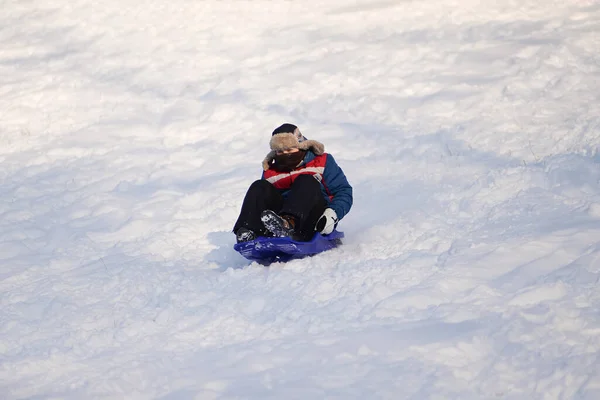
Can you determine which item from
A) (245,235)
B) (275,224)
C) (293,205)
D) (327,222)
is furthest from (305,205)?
(245,235)

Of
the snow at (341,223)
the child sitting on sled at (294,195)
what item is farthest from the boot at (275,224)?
the snow at (341,223)

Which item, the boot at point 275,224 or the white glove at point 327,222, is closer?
the boot at point 275,224

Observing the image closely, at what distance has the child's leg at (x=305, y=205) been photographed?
537cm

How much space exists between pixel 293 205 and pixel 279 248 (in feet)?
1.29

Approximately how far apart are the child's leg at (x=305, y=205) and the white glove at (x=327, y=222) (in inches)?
2.5

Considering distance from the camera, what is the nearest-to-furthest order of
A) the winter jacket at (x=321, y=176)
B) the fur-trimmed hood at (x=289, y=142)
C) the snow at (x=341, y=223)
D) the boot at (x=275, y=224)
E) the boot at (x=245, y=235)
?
1. the snow at (x=341, y=223)
2. the boot at (x=275, y=224)
3. the boot at (x=245, y=235)
4. the fur-trimmed hood at (x=289, y=142)
5. the winter jacket at (x=321, y=176)

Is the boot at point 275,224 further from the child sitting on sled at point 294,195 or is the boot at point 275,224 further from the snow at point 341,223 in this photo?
the snow at point 341,223

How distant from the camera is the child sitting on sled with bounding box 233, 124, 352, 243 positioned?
5.33 meters

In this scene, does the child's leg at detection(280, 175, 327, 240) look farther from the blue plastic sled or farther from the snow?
the snow

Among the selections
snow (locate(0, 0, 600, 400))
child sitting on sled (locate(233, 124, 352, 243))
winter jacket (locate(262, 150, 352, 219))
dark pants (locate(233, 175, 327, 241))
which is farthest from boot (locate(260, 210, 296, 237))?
winter jacket (locate(262, 150, 352, 219))

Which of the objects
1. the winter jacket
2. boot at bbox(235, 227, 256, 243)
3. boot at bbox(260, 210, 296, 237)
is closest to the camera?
boot at bbox(260, 210, 296, 237)

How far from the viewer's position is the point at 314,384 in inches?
139

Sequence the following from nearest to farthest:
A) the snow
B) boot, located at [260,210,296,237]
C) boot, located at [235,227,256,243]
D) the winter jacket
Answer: the snow
boot, located at [260,210,296,237]
boot, located at [235,227,256,243]
the winter jacket

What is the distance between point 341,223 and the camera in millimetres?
6672
